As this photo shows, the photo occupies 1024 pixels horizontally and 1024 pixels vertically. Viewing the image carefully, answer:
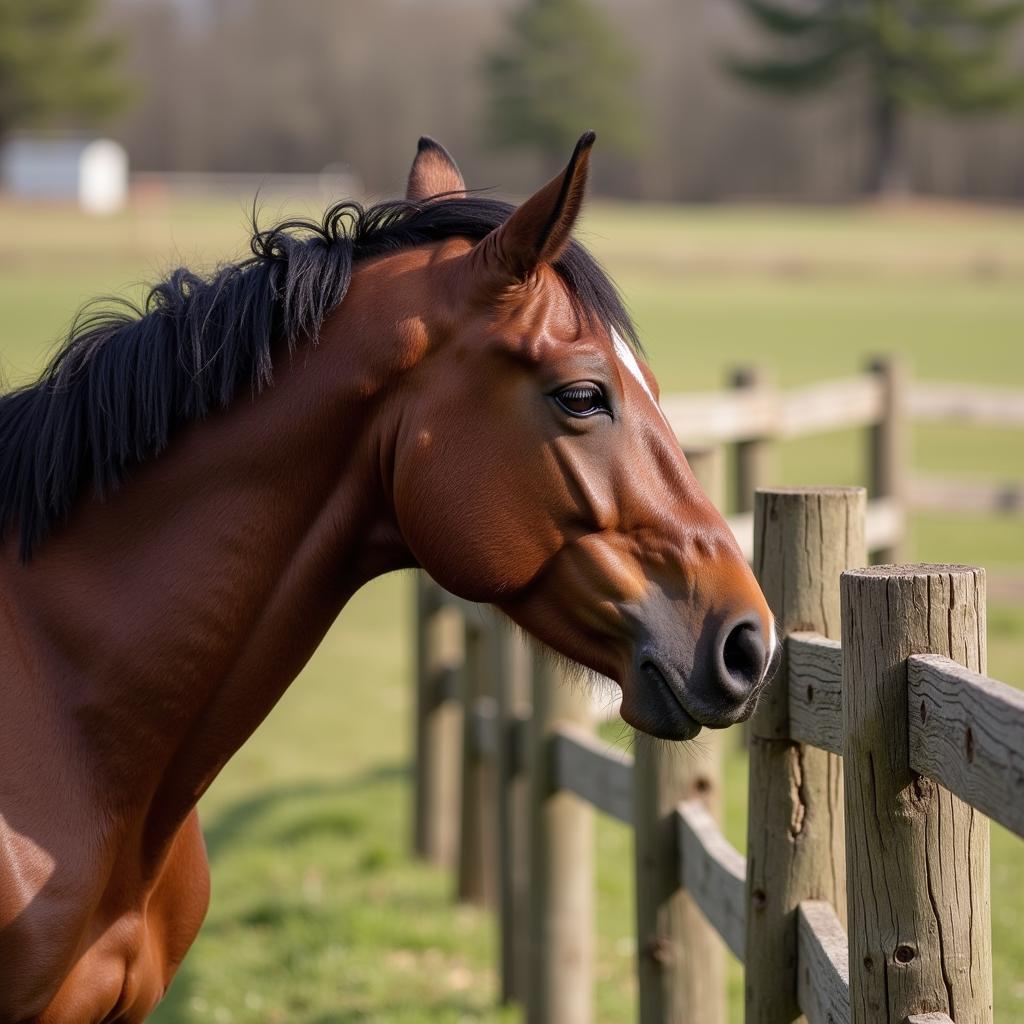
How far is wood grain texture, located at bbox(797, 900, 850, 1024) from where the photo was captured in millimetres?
2023

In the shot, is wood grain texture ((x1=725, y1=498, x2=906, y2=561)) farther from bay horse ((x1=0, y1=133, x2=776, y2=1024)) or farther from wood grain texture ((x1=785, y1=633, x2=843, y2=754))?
bay horse ((x1=0, y1=133, x2=776, y2=1024))

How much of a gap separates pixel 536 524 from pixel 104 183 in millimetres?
94852

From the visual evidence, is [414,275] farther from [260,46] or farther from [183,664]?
[260,46]

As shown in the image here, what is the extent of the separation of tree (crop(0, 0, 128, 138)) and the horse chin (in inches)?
3496

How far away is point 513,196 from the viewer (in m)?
66.3

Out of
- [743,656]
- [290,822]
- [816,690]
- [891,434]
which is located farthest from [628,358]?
[891,434]

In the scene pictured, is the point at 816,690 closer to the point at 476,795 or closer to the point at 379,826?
the point at 476,795

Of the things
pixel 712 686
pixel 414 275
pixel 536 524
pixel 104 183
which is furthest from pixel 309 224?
pixel 104 183

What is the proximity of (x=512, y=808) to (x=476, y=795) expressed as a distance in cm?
83

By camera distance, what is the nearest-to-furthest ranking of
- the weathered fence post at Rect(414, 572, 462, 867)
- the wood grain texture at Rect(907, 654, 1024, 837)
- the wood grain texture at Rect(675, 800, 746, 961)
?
the wood grain texture at Rect(907, 654, 1024, 837), the wood grain texture at Rect(675, 800, 746, 961), the weathered fence post at Rect(414, 572, 462, 867)

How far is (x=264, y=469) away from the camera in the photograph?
7.06 feet

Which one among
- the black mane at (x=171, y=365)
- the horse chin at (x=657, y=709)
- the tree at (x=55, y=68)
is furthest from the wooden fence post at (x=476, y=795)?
the tree at (x=55, y=68)

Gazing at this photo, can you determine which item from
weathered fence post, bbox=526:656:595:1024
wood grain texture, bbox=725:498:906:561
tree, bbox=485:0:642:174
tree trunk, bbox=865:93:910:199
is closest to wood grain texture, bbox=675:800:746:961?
weathered fence post, bbox=526:656:595:1024

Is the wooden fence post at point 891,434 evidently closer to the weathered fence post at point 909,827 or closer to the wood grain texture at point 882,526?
the wood grain texture at point 882,526
